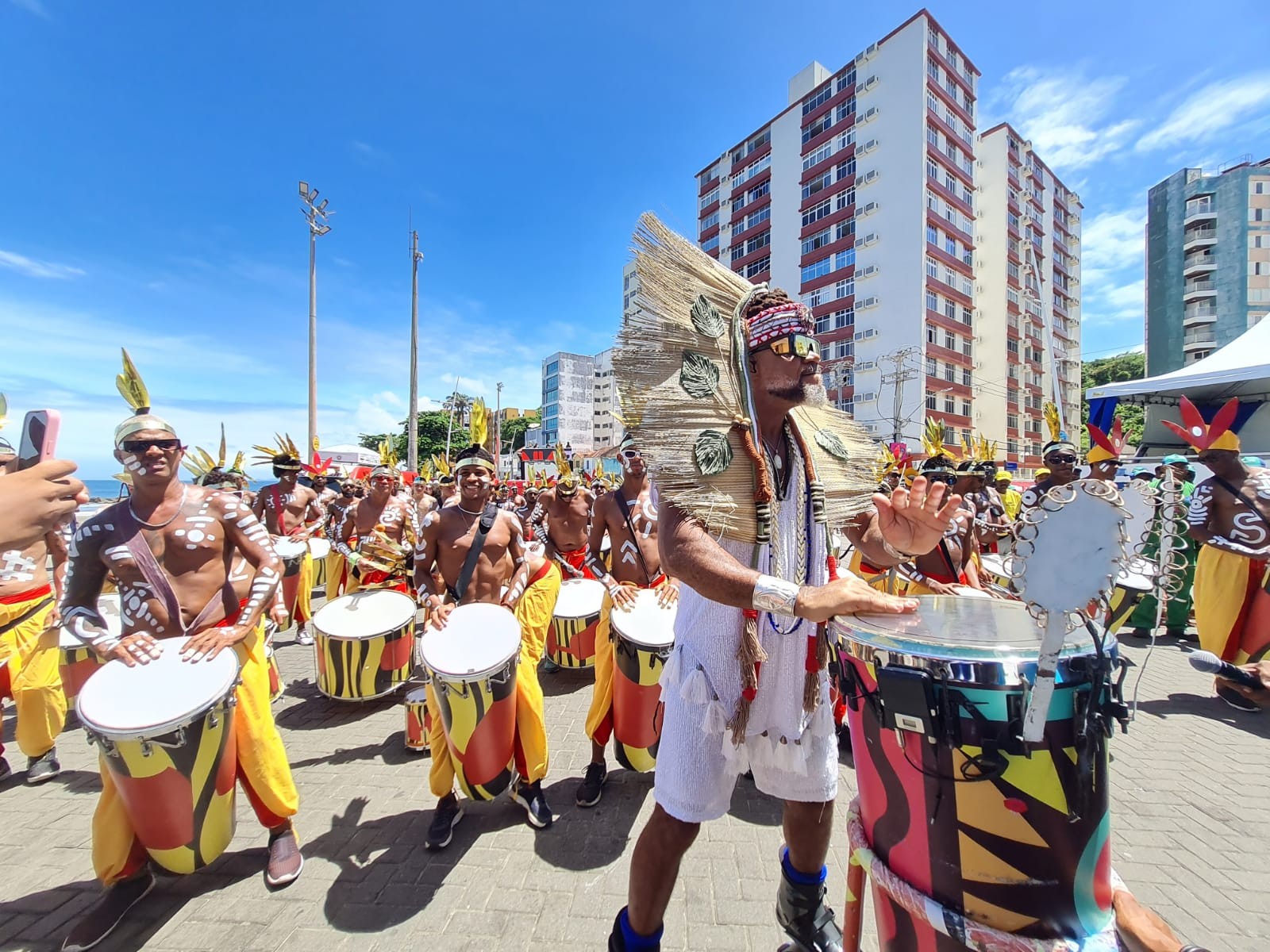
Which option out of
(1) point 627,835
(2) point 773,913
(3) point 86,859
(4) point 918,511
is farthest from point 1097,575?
(3) point 86,859

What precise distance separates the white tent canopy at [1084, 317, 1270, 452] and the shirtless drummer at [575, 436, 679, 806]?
14.0 m

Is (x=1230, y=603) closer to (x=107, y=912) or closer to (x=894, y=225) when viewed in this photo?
(x=107, y=912)

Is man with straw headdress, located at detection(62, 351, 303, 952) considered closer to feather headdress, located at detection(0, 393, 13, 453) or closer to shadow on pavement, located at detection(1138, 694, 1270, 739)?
feather headdress, located at detection(0, 393, 13, 453)

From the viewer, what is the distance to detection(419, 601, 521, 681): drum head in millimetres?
2953

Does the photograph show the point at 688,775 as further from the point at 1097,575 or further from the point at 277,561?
the point at 277,561

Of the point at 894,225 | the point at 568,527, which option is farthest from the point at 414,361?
the point at 894,225

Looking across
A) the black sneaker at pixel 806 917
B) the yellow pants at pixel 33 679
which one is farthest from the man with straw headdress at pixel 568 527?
the black sneaker at pixel 806 917

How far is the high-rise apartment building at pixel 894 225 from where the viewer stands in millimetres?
37719

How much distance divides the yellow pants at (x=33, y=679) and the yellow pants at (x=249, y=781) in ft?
5.87

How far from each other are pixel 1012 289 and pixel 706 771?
179 ft

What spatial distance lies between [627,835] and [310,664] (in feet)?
15.6

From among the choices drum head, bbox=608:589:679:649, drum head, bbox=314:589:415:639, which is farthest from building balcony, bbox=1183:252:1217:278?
drum head, bbox=314:589:415:639

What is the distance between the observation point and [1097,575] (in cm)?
110

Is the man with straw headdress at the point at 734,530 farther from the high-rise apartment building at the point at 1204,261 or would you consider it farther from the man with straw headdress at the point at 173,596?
the high-rise apartment building at the point at 1204,261
